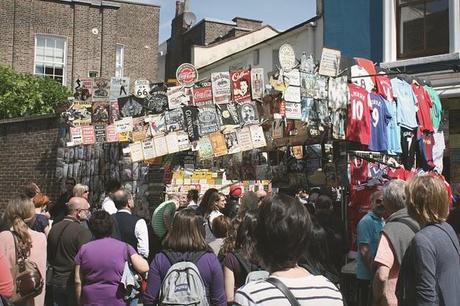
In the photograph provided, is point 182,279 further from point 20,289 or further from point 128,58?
point 128,58

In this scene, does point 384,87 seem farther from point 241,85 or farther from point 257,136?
point 241,85

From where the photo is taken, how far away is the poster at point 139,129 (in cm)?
941

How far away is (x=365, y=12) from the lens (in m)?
12.7

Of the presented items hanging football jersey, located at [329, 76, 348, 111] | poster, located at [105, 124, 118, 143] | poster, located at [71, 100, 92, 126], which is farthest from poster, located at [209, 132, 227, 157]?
poster, located at [71, 100, 92, 126]

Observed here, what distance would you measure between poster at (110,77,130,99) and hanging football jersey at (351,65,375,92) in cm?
405

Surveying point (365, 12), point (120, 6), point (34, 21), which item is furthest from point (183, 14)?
point (365, 12)

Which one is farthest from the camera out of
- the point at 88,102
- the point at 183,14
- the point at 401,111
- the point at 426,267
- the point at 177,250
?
the point at 183,14

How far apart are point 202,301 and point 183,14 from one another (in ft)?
104

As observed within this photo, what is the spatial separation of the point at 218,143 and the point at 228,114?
463 mm

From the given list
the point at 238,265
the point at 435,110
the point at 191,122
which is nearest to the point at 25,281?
the point at 238,265

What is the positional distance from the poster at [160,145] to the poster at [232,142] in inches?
38.4

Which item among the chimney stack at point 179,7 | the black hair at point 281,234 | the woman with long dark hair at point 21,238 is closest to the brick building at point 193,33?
the chimney stack at point 179,7

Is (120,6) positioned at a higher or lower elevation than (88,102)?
higher

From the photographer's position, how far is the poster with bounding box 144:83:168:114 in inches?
369
